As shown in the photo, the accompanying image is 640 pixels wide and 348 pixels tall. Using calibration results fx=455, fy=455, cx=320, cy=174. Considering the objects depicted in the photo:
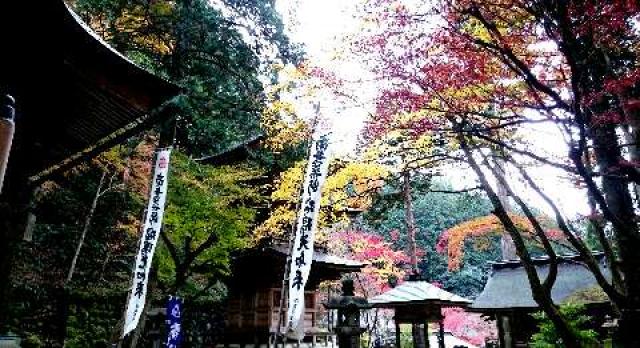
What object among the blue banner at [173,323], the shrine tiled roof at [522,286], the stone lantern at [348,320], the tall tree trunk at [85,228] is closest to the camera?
the stone lantern at [348,320]

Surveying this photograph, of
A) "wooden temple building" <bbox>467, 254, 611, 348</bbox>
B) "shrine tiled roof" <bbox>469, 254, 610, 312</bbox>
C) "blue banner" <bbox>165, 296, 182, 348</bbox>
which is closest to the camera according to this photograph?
A: "blue banner" <bbox>165, 296, 182, 348</bbox>

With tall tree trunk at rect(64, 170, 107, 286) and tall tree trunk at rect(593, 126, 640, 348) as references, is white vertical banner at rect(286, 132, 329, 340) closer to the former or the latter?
tall tree trunk at rect(593, 126, 640, 348)

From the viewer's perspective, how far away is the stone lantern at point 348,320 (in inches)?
327

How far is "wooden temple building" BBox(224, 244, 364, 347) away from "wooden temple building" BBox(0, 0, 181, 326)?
1219 cm

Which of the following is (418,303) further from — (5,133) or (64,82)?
(5,133)

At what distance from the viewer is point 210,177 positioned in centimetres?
1301

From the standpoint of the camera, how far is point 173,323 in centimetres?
874

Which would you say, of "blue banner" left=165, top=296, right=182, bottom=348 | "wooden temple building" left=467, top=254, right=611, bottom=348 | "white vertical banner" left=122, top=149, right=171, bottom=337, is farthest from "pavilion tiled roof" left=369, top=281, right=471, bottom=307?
"white vertical banner" left=122, top=149, right=171, bottom=337

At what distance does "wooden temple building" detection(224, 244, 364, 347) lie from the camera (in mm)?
16844

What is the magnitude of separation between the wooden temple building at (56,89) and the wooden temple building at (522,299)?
47.4ft

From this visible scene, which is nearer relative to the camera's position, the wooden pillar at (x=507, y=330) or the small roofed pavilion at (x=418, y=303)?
the small roofed pavilion at (x=418, y=303)

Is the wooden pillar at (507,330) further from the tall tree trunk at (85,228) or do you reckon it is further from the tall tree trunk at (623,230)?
the tall tree trunk at (85,228)

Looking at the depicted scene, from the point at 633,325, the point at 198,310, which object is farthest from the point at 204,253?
the point at 633,325

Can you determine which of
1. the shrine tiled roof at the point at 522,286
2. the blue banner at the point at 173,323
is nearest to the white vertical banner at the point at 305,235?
the blue banner at the point at 173,323
